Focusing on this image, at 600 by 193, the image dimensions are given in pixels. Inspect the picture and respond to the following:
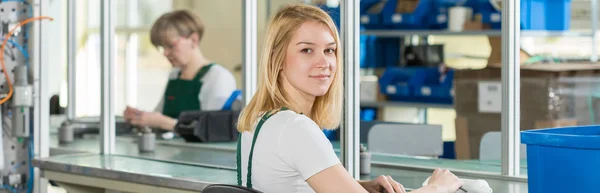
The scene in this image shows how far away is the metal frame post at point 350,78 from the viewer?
9.12 feet

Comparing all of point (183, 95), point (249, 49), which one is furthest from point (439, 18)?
point (249, 49)

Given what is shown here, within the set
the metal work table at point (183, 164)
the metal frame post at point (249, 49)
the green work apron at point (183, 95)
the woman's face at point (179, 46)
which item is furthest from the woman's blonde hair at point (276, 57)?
the woman's face at point (179, 46)

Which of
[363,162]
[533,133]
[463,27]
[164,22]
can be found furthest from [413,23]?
[533,133]

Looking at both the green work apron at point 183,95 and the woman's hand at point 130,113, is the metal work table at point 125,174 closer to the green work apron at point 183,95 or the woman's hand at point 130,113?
the woman's hand at point 130,113

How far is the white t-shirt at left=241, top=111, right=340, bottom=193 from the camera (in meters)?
2.07

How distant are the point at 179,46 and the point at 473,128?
167 centimetres

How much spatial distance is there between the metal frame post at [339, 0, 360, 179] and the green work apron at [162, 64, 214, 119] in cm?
212

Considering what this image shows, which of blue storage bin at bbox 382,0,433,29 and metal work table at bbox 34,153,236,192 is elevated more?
blue storage bin at bbox 382,0,433,29

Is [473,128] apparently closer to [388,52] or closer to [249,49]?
[249,49]

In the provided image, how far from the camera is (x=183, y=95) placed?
4.95 metres

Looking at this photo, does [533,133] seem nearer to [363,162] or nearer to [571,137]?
[571,137]

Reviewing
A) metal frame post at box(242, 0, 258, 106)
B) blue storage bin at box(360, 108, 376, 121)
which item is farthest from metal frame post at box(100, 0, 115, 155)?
blue storage bin at box(360, 108, 376, 121)

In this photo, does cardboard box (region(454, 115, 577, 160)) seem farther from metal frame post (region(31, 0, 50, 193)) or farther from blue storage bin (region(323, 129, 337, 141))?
metal frame post (region(31, 0, 50, 193))

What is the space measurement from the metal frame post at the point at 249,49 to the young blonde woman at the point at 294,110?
Result: 0.90 metres
